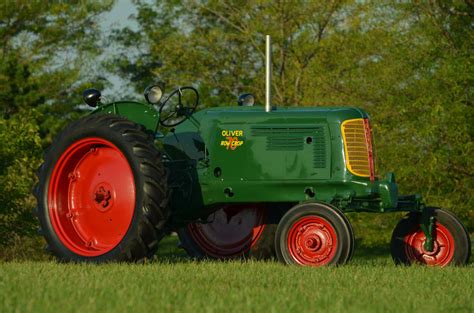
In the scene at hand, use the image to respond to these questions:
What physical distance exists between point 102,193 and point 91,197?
206mm

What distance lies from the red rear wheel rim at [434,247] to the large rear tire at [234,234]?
5.09ft

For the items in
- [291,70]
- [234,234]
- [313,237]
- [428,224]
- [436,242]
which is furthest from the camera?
[291,70]

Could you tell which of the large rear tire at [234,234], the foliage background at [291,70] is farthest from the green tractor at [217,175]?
the foliage background at [291,70]

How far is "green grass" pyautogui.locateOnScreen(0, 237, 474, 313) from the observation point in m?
7.38

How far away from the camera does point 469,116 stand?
23.3 metres

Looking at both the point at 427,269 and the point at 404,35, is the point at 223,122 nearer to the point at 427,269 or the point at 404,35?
the point at 427,269

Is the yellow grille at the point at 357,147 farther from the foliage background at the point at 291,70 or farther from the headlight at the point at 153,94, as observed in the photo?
the foliage background at the point at 291,70

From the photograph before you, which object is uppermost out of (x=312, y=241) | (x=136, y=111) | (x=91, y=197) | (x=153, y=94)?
(x=153, y=94)

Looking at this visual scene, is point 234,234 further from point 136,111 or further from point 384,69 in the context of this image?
point 384,69

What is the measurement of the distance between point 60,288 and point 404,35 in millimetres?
18261

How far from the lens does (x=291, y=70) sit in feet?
124

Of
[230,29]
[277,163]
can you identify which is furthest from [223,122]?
[230,29]

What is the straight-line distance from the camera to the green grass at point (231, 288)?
738cm

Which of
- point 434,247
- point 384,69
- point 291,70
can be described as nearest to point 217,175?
point 434,247
